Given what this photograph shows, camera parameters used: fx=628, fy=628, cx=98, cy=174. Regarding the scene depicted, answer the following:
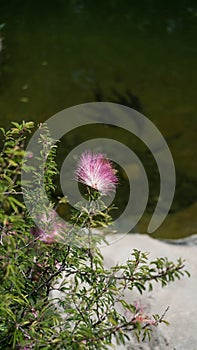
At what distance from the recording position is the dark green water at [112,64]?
3.77m

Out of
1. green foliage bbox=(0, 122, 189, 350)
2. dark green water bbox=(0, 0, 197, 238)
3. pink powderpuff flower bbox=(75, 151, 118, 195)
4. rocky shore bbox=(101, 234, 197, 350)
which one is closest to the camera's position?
green foliage bbox=(0, 122, 189, 350)

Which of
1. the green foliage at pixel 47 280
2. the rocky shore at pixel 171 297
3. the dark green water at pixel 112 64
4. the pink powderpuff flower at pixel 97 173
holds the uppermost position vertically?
the pink powderpuff flower at pixel 97 173

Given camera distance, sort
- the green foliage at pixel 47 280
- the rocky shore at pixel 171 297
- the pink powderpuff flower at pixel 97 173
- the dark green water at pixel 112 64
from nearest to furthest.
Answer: the green foliage at pixel 47 280, the pink powderpuff flower at pixel 97 173, the rocky shore at pixel 171 297, the dark green water at pixel 112 64

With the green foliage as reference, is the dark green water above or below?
below

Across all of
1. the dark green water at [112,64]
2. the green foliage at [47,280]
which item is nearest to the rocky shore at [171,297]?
the green foliage at [47,280]

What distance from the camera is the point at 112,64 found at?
4.45m

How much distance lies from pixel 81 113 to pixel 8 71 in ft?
2.42

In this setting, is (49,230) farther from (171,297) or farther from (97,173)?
(171,297)

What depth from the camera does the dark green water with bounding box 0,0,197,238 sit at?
377 cm

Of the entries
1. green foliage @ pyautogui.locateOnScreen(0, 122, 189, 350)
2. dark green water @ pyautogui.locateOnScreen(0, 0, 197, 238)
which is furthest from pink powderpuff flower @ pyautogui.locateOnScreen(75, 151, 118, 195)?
dark green water @ pyautogui.locateOnScreen(0, 0, 197, 238)

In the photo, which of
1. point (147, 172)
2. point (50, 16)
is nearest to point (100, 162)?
point (147, 172)

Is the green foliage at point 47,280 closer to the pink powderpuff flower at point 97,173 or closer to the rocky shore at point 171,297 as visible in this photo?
the pink powderpuff flower at point 97,173

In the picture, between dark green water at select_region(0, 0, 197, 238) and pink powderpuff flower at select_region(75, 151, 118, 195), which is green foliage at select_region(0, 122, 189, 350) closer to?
pink powderpuff flower at select_region(75, 151, 118, 195)

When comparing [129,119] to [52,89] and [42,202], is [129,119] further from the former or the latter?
[42,202]
